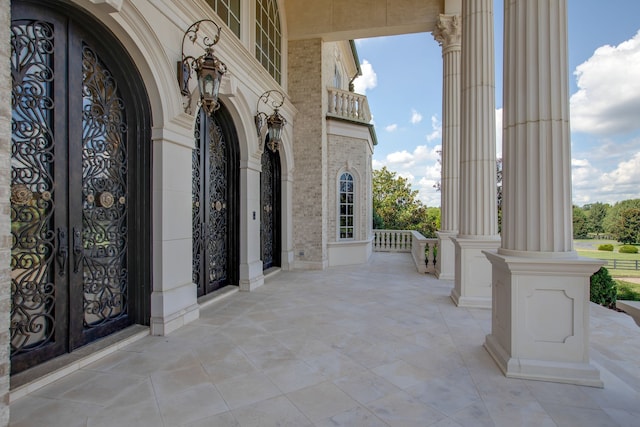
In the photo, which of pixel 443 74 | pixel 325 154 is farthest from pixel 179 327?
pixel 443 74

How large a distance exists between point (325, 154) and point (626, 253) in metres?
7.51

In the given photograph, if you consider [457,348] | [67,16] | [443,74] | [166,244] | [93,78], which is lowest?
[457,348]

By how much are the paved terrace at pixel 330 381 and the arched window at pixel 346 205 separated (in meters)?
5.27

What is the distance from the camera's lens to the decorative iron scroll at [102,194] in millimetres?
3316

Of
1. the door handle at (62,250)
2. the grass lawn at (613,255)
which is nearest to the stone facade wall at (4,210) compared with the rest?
the door handle at (62,250)

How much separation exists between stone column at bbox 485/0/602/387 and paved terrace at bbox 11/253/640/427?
264mm

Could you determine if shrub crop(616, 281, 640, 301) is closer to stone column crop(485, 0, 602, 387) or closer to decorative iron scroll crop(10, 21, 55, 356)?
stone column crop(485, 0, 602, 387)

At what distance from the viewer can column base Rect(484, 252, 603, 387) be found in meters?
2.78

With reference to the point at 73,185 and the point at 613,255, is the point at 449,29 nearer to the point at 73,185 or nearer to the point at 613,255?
the point at 613,255

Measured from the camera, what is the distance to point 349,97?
9953 millimetres

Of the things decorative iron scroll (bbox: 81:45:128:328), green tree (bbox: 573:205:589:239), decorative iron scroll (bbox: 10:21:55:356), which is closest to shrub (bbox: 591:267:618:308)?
green tree (bbox: 573:205:589:239)

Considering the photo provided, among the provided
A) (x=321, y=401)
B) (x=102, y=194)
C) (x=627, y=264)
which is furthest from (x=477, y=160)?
(x=627, y=264)

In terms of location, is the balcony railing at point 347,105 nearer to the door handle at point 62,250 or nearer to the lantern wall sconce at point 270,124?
the lantern wall sconce at point 270,124

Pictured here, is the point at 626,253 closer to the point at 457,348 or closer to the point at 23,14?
the point at 457,348
